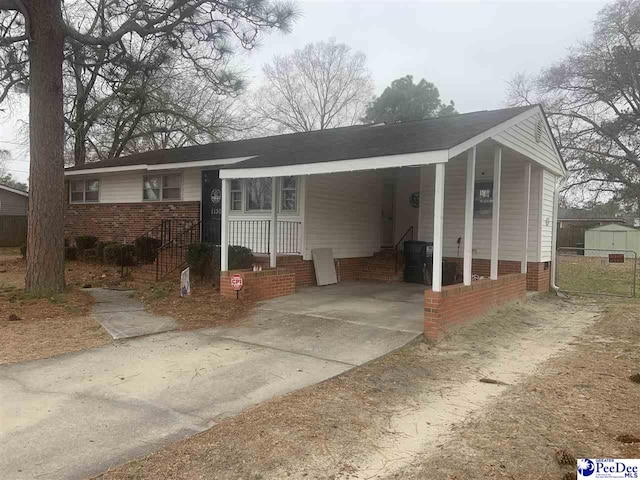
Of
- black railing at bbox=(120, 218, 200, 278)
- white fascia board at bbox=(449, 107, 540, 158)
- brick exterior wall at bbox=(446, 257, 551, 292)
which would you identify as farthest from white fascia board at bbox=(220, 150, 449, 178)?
brick exterior wall at bbox=(446, 257, 551, 292)

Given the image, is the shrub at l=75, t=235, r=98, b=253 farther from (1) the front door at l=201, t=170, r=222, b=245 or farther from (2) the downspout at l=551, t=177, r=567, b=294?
(2) the downspout at l=551, t=177, r=567, b=294

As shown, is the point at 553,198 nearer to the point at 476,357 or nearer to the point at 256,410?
the point at 476,357

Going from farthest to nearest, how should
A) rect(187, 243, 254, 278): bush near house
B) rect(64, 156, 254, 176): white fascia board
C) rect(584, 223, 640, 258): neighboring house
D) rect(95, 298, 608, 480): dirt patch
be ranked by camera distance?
1. rect(584, 223, 640, 258): neighboring house
2. rect(64, 156, 254, 176): white fascia board
3. rect(187, 243, 254, 278): bush near house
4. rect(95, 298, 608, 480): dirt patch

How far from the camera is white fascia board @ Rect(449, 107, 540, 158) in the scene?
630 centimetres

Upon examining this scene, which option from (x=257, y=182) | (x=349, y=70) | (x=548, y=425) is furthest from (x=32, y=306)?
(x=349, y=70)

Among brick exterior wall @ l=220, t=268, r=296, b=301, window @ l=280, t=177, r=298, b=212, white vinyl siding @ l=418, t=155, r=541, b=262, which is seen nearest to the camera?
brick exterior wall @ l=220, t=268, r=296, b=301

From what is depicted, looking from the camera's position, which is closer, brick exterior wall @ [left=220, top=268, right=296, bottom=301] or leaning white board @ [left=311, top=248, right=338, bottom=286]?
brick exterior wall @ [left=220, top=268, right=296, bottom=301]

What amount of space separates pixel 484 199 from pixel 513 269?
1.73 meters

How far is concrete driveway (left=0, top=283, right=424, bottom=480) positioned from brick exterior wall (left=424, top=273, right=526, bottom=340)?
33cm

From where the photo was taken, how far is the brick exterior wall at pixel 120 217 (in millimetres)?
14023

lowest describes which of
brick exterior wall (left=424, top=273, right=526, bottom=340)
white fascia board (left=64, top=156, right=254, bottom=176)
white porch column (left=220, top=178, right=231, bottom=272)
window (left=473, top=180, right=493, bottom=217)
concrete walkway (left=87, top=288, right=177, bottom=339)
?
concrete walkway (left=87, top=288, right=177, bottom=339)

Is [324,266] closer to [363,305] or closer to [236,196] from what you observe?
[363,305]

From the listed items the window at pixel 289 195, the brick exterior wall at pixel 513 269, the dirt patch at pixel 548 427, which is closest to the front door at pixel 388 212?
the brick exterior wall at pixel 513 269

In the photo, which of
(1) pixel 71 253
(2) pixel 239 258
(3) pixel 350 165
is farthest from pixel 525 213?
(1) pixel 71 253
